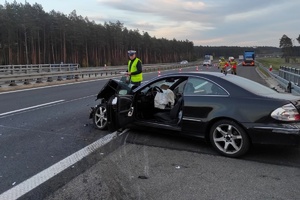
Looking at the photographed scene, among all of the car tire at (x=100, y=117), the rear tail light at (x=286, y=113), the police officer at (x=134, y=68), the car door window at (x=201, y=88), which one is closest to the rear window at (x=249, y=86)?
the car door window at (x=201, y=88)

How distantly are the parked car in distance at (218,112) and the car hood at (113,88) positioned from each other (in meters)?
0.07

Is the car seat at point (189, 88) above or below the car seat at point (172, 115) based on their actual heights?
above

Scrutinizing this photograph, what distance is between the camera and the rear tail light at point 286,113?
4.80m

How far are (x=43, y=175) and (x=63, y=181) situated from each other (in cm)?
39

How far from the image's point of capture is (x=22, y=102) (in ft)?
39.1

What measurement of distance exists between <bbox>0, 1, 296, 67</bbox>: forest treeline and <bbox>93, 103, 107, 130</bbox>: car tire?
201ft

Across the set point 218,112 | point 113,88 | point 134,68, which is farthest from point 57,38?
point 218,112

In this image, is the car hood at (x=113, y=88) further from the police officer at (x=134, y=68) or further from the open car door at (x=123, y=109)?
the police officer at (x=134, y=68)

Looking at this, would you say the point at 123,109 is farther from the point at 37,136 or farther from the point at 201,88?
the point at 37,136

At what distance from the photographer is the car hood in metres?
6.93

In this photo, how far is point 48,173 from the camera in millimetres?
4543

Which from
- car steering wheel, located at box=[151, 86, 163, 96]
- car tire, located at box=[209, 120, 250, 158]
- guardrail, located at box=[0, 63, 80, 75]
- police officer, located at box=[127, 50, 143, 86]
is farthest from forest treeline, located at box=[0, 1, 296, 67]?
car tire, located at box=[209, 120, 250, 158]

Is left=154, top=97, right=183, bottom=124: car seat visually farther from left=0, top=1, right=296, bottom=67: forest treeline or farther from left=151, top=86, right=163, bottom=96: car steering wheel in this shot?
left=0, top=1, right=296, bottom=67: forest treeline

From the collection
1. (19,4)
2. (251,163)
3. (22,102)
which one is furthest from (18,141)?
(19,4)
